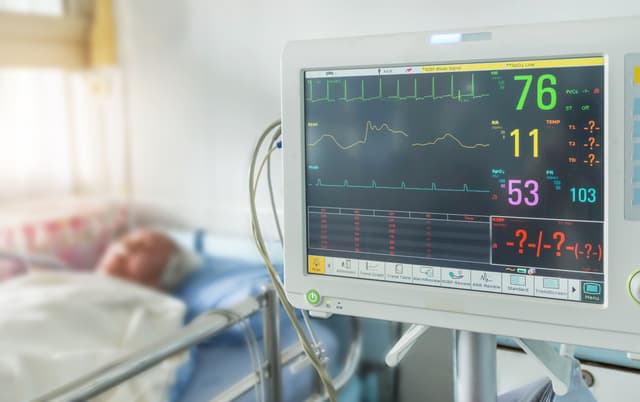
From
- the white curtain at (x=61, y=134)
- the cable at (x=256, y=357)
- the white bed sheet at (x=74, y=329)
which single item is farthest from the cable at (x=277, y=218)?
the white curtain at (x=61, y=134)

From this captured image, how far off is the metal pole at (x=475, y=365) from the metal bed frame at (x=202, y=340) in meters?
0.32

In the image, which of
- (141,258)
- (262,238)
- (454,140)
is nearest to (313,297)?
(262,238)

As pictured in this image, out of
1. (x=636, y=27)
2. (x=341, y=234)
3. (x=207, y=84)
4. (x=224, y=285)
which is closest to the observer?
(x=636, y=27)

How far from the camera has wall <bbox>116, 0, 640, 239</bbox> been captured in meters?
1.66

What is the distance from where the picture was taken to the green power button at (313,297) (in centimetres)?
70

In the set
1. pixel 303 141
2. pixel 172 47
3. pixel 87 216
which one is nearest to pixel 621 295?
pixel 303 141

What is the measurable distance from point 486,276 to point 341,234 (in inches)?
6.3

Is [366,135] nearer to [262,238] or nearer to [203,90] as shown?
[262,238]

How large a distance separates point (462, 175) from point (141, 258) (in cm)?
143

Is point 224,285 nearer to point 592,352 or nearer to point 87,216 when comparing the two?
point 87,216

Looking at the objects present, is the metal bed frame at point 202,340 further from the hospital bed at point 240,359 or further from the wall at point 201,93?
the wall at point 201,93

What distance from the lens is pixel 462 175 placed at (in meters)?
0.63

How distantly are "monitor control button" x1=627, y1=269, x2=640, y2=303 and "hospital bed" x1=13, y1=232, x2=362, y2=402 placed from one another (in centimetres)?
41

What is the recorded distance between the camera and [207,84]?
6.33ft
